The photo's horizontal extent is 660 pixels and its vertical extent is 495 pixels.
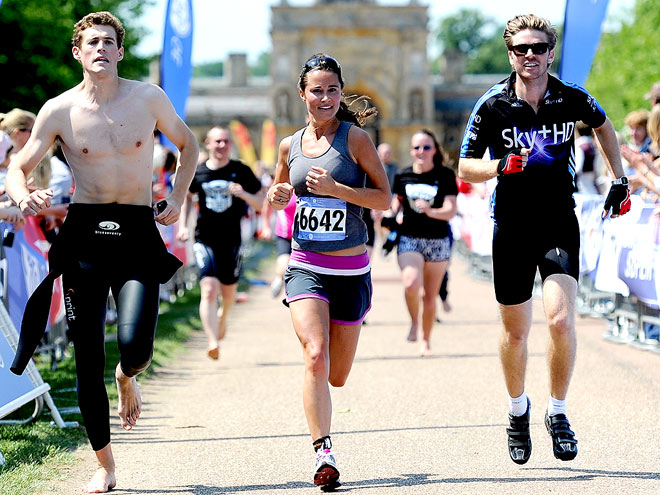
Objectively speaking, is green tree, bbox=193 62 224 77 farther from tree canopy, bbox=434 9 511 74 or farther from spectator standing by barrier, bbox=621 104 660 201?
spectator standing by barrier, bbox=621 104 660 201

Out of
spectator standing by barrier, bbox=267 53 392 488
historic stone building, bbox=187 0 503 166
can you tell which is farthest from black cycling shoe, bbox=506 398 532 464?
historic stone building, bbox=187 0 503 166

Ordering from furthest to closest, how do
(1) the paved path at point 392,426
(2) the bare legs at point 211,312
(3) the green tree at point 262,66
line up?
(3) the green tree at point 262,66 < (2) the bare legs at point 211,312 < (1) the paved path at point 392,426

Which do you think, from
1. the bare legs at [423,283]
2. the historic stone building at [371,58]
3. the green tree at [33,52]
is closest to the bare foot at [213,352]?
the bare legs at [423,283]

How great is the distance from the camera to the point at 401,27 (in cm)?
8300

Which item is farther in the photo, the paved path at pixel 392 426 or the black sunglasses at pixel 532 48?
the black sunglasses at pixel 532 48

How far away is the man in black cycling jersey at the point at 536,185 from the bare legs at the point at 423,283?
4.86 metres

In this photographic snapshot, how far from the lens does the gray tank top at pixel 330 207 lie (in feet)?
20.8

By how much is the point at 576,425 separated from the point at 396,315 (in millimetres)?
8129

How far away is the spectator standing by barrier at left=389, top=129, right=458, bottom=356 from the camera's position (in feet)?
37.1

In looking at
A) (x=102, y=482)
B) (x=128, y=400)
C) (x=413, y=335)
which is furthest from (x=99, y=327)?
(x=413, y=335)

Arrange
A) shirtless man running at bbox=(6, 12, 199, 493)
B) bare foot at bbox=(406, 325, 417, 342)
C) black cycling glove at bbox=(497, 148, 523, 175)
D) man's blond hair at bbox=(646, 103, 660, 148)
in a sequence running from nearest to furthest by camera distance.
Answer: black cycling glove at bbox=(497, 148, 523, 175) < shirtless man running at bbox=(6, 12, 199, 493) < man's blond hair at bbox=(646, 103, 660, 148) < bare foot at bbox=(406, 325, 417, 342)

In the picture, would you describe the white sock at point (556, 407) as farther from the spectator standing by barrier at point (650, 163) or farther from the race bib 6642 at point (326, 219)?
the spectator standing by barrier at point (650, 163)

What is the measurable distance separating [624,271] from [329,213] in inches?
262

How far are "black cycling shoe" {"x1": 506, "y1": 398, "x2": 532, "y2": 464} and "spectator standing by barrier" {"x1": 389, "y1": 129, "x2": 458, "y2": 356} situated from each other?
4876 millimetres
